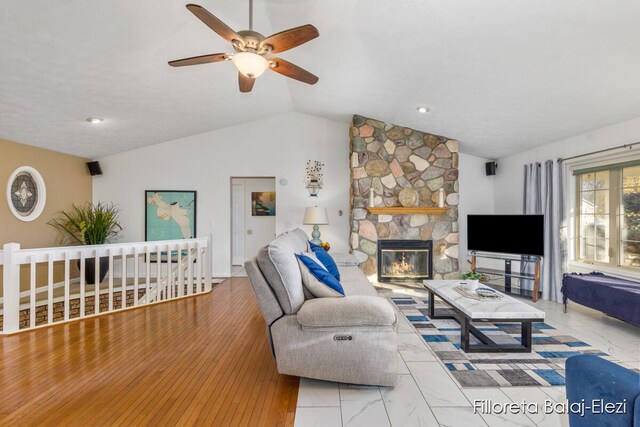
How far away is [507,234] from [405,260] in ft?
5.18

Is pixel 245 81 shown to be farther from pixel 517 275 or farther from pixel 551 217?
pixel 517 275

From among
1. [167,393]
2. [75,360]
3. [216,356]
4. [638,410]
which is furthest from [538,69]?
[75,360]

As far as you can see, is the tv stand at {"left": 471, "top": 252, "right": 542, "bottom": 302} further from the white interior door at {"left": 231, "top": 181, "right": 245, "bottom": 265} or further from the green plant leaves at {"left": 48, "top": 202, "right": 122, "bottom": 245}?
the green plant leaves at {"left": 48, "top": 202, "right": 122, "bottom": 245}

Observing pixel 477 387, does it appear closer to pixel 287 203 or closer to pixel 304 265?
pixel 304 265

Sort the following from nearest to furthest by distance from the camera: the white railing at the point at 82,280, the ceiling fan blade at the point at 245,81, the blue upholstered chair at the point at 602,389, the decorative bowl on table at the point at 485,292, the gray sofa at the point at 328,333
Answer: the blue upholstered chair at the point at 602,389
the gray sofa at the point at 328,333
the ceiling fan blade at the point at 245,81
the decorative bowl on table at the point at 485,292
the white railing at the point at 82,280

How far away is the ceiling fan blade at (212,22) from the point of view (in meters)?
1.86

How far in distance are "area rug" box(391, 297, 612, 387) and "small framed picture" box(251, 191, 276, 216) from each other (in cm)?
445

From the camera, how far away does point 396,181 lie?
17.6ft

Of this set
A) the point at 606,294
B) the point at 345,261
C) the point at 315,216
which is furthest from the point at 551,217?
the point at 315,216

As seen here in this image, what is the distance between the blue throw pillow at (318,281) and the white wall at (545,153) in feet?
11.8

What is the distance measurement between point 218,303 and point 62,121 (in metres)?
3.14

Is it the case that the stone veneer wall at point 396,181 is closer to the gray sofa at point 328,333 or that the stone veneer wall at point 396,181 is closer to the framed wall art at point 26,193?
the gray sofa at point 328,333

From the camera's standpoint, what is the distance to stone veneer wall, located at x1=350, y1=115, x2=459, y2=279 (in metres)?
5.32

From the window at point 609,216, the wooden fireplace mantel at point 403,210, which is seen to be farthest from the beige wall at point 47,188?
the window at point 609,216
